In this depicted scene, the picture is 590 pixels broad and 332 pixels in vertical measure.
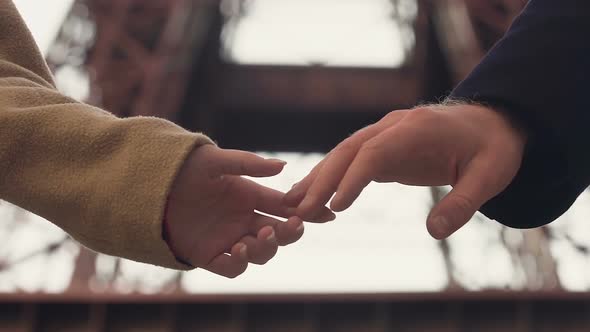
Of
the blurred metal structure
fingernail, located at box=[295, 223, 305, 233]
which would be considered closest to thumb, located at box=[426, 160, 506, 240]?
fingernail, located at box=[295, 223, 305, 233]

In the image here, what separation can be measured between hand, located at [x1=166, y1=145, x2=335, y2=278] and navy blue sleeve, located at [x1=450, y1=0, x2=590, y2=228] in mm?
337

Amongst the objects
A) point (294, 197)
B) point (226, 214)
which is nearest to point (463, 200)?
point (294, 197)

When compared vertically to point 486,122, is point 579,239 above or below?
below

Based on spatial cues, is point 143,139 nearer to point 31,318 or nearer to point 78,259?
point 31,318

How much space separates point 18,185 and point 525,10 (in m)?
0.95

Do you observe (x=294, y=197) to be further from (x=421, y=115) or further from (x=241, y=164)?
(x=421, y=115)

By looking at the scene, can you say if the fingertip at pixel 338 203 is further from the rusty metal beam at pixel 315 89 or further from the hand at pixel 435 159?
the rusty metal beam at pixel 315 89

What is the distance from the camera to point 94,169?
1.27 meters

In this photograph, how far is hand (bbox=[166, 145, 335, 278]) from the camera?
128 cm

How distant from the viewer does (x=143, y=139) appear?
4.16ft

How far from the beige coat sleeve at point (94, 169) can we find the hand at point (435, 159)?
0.24m

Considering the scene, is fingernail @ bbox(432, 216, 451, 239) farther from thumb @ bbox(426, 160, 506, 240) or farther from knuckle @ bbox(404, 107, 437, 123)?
knuckle @ bbox(404, 107, 437, 123)

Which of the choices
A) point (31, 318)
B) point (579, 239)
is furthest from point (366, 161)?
point (579, 239)

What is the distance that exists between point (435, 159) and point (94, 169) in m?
0.55
